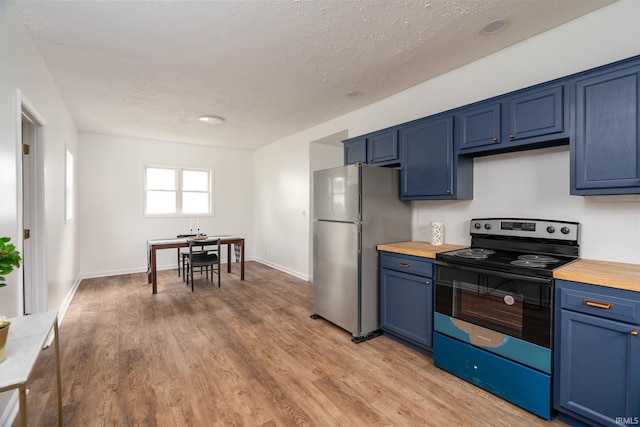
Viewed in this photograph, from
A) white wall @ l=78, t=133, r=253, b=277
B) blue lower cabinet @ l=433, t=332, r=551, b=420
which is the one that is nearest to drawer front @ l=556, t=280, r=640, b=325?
blue lower cabinet @ l=433, t=332, r=551, b=420

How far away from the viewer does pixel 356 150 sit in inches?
141

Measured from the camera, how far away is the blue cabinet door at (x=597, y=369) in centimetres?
152

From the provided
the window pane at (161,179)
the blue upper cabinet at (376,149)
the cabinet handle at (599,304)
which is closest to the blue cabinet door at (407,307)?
the cabinet handle at (599,304)

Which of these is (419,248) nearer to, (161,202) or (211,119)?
(211,119)

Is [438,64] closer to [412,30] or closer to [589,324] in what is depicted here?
[412,30]

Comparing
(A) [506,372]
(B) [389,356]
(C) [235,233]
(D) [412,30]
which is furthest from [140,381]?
(C) [235,233]

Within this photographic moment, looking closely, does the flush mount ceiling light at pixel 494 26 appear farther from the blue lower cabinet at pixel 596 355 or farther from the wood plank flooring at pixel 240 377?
the wood plank flooring at pixel 240 377

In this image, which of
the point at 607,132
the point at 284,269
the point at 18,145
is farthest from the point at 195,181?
the point at 607,132

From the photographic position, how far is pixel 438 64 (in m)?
2.79

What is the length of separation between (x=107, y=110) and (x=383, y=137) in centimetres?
374

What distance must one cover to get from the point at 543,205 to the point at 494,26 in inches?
55.2

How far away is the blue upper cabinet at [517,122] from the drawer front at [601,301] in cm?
99

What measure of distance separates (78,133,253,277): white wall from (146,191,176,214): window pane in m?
0.16

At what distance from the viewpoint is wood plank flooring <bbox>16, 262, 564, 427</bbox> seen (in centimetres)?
184
